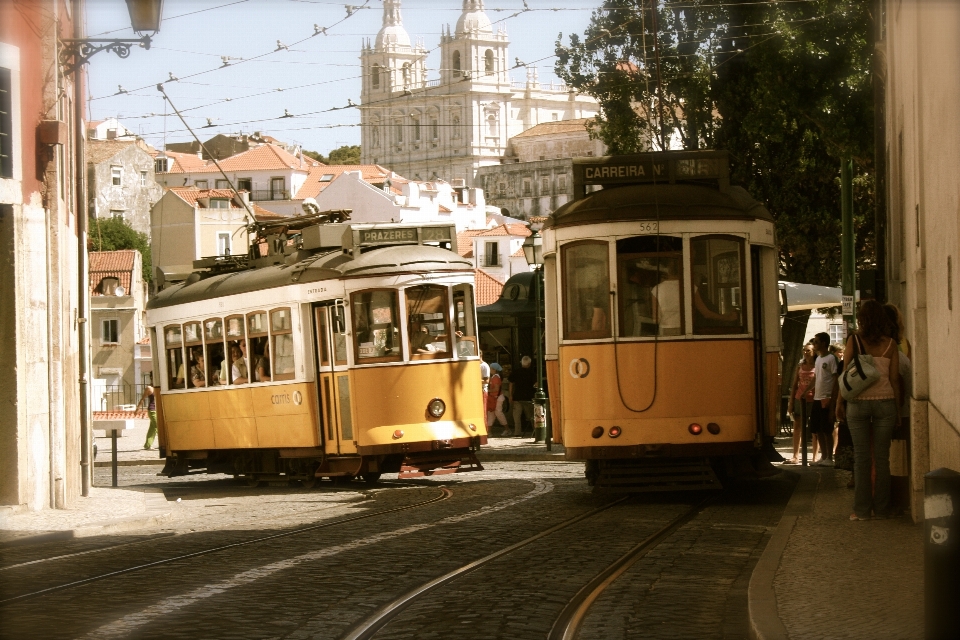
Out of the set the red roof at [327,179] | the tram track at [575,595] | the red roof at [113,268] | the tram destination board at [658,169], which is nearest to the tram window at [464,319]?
the tram destination board at [658,169]

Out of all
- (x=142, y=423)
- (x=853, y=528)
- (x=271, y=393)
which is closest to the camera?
(x=853, y=528)

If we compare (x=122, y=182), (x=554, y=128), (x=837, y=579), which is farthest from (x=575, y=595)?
(x=554, y=128)

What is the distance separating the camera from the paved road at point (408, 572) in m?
8.14

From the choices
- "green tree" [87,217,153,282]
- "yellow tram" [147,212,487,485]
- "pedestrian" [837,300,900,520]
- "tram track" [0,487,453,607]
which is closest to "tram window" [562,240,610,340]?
"tram track" [0,487,453,607]

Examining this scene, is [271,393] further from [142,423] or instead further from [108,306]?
[108,306]

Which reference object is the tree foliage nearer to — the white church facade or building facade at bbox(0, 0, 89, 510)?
building facade at bbox(0, 0, 89, 510)

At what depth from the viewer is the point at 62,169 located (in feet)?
56.3

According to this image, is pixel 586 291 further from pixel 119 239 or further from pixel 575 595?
pixel 119 239

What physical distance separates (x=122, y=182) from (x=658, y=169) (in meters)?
99.6

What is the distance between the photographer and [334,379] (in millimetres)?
18672

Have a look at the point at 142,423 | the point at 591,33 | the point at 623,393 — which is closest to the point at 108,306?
the point at 142,423

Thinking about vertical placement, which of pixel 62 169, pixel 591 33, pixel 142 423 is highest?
pixel 591 33

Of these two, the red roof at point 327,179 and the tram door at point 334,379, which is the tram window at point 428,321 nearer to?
the tram door at point 334,379

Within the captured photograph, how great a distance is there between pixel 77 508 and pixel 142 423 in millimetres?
33031
